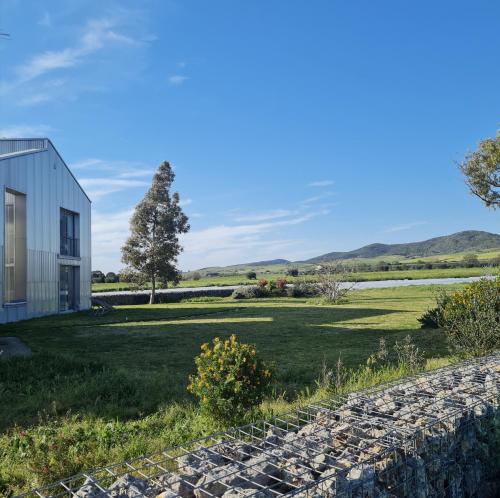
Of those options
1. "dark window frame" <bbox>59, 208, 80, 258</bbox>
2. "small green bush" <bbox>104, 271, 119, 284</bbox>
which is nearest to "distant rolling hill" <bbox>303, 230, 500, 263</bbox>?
"small green bush" <bbox>104, 271, 119, 284</bbox>

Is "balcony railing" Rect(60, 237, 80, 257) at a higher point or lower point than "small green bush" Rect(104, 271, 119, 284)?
higher

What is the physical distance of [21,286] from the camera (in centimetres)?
2052

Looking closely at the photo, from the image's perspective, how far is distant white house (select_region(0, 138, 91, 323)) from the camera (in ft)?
65.7

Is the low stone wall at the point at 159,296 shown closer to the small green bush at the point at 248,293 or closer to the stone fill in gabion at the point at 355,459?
the small green bush at the point at 248,293

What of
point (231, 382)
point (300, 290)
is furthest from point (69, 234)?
point (231, 382)

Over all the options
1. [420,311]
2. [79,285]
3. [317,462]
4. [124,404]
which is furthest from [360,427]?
[79,285]

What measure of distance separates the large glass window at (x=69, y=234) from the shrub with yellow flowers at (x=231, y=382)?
21978 mm

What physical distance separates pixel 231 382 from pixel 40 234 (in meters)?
19.5

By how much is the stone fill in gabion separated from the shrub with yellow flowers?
601mm

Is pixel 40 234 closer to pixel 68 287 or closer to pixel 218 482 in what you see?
pixel 68 287

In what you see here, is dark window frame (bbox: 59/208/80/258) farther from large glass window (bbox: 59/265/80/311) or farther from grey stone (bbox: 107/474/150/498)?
grey stone (bbox: 107/474/150/498)

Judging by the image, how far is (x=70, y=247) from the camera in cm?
2680

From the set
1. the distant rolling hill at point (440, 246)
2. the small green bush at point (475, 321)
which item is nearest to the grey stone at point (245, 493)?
the small green bush at point (475, 321)

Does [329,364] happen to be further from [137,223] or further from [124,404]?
[137,223]
